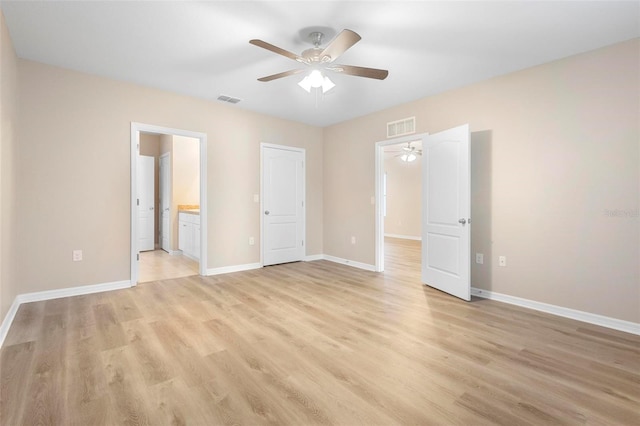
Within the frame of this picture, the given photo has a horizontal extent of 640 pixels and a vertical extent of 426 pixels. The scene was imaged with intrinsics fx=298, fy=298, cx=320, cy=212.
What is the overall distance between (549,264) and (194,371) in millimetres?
3412

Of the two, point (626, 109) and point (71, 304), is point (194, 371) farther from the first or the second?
point (626, 109)

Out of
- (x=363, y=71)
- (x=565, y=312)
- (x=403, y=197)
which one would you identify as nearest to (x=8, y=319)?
(x=363, y=71)

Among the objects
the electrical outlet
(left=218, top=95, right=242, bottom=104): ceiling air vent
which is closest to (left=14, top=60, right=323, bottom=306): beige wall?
the electrical outlet

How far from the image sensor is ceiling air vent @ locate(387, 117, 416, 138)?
435cm

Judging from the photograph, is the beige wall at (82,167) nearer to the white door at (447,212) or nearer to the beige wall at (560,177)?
the white door at (447,212)

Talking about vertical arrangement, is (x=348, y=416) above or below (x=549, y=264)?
below

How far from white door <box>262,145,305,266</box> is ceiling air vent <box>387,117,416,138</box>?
1762 millimetres

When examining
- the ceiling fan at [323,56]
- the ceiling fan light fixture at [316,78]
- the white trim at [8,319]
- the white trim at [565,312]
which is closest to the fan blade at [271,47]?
the ceiling fan at [323,56]

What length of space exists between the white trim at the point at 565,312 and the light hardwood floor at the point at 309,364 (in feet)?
0.39


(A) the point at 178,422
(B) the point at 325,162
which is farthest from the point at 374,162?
(A) the point at 178,422

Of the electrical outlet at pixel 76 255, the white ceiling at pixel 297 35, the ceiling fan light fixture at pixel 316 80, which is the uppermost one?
the white ceiling at pixel 297 35

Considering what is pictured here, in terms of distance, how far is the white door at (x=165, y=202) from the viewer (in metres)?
6.48

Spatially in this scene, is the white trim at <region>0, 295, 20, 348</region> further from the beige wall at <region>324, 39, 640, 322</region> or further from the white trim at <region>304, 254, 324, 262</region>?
the beige wall at <region>324, 39, 640, 322</region>

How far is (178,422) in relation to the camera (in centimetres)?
148
